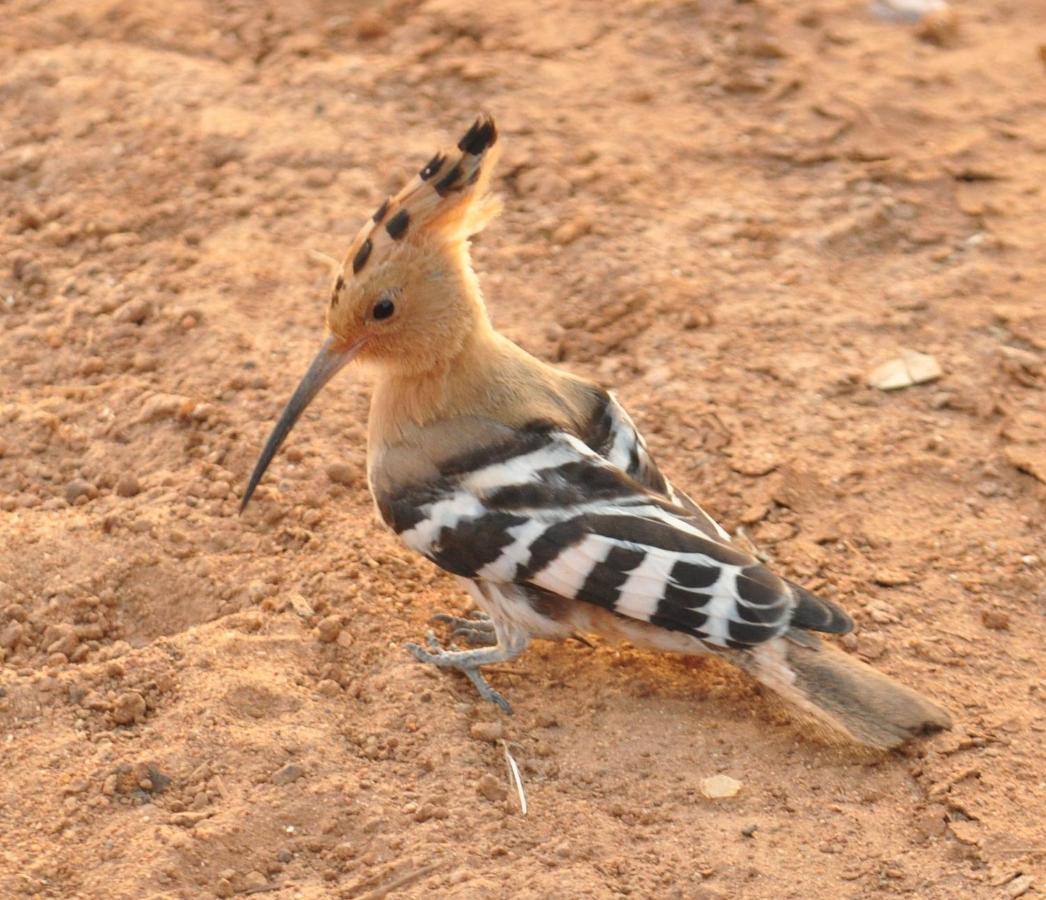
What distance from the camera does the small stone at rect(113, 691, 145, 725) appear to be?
3.57 meters

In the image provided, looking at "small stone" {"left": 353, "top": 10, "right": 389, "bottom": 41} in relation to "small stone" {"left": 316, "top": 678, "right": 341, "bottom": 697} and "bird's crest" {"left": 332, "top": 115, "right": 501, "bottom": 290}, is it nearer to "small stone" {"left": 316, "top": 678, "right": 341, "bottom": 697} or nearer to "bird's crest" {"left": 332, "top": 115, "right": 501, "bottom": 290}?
"bird's crest" {"left": 332, "top": 115, "right": 501, "bottom": 290}

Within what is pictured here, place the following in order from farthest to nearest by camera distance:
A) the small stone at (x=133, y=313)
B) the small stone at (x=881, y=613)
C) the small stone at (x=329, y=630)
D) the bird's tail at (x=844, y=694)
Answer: the small stone at (x=133, y=313), the small stone at (x=881, y=613), the small stone at (x=329, y=630), the bird's tail at (x=844, y=694)

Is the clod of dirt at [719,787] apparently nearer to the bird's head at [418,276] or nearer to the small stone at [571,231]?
the bird's head at [418,276]

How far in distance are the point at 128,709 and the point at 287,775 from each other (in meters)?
0.43

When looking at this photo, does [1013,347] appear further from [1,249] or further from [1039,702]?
[1,249]

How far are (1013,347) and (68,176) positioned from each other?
10.6 feet

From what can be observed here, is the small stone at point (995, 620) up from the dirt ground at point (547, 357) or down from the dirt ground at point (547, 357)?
down

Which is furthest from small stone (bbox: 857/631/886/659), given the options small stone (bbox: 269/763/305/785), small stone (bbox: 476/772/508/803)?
small stone (bbox: 269/763/305/785)

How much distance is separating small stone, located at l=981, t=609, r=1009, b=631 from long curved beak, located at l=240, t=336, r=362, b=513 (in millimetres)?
1712

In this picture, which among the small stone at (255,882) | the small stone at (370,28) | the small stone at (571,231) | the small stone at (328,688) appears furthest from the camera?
the small stone at (370,28)

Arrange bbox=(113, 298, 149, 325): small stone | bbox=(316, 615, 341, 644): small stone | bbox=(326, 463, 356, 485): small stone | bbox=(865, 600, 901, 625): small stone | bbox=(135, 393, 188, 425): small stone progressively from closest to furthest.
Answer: bbox=(316, 615, 341, 644): small stone, bbox=(865, 600, 901, 625): small stone, bbox=(326, 463, 356, 485): small stone, bbox=(135, 393, 188, 425): small stone, bbox=(113, 298, 149, 325): small stone

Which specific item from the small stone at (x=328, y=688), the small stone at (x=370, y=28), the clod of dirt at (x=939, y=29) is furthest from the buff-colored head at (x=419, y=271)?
the clod of dirt at (x=939, y=29)

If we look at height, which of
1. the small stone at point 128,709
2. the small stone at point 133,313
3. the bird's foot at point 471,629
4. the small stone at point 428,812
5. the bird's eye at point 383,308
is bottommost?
the bird's foot at point 471,629

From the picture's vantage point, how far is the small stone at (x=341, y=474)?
438cm
